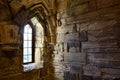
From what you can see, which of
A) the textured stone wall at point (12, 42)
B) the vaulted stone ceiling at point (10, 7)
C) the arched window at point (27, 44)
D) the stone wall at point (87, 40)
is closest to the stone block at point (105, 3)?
the stone wall at point (87, 40)

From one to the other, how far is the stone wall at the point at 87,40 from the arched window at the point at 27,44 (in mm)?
511

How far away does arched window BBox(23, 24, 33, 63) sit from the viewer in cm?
293

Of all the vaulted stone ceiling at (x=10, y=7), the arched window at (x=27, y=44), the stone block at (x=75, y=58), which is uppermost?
the vaulted stone ceiling at (x=10, y=7)

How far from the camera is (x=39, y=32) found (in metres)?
3.11

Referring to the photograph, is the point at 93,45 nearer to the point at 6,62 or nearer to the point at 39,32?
the point at 39,32

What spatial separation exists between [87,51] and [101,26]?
461mm

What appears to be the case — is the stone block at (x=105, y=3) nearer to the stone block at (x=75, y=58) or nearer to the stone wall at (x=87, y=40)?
the stone wall at (x=87, y=40)

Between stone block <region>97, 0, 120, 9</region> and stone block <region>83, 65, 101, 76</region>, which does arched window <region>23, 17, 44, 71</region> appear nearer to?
stone block <region>83, 65, 101, 76</region>

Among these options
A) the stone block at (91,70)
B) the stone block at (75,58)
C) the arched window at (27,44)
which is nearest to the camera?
the stone block at (91,70)

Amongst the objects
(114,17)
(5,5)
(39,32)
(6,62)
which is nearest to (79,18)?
(114,17)

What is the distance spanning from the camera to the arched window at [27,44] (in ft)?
9.62

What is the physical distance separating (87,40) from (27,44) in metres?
1.15

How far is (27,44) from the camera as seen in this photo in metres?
2.99

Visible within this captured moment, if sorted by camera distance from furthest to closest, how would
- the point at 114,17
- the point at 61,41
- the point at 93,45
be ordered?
the point at 61,41 < the point at 93,45 < the point at 114,17
